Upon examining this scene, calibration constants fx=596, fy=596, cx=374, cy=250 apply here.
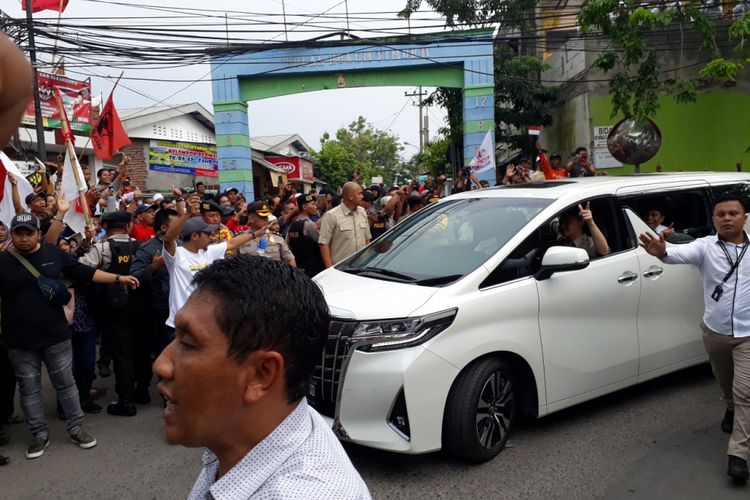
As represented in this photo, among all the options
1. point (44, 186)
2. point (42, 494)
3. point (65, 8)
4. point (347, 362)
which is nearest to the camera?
point (347, 362)

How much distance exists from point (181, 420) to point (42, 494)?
3.49 m

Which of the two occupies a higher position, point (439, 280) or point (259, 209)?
point (259, 209)

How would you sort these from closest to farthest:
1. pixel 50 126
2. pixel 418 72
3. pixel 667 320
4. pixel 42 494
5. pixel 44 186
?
1. pixel 42 494
2. pixel 667 320
3. pixel 44 186
4. pixel 418 72
5. pixel 50 126

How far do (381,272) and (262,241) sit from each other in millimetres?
2245

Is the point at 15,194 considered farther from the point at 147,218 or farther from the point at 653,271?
the point at 653,271

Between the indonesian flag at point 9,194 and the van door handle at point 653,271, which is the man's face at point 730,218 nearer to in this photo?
the van door handle at point 653,271

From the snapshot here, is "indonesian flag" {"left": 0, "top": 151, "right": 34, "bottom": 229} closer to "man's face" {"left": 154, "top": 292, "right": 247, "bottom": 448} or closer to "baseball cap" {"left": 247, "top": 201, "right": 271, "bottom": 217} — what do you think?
"baseball cap" {"left": 247, "top": 201, "right": 271, "bottom": 217}

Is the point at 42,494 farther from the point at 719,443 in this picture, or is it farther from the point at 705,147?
the point at 705,147

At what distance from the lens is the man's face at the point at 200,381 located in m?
1.17

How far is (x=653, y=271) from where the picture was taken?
4621 millimetres

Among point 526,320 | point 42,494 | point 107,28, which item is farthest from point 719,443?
point 107,28

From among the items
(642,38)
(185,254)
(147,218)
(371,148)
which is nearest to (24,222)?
(185,254)

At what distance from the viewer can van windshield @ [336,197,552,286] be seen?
4070mm

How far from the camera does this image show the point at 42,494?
390 centimetres
